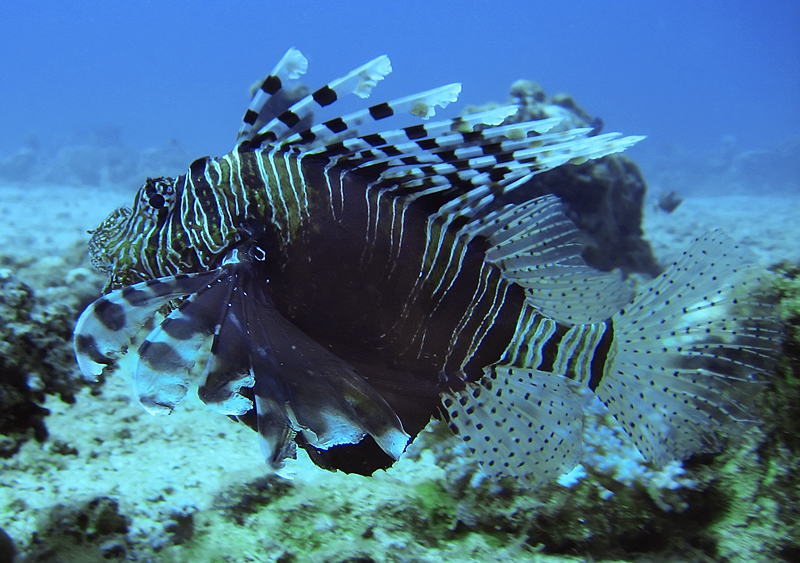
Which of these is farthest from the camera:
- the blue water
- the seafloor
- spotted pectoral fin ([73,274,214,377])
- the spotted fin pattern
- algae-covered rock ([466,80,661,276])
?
the blue water

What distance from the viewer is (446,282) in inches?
73.4

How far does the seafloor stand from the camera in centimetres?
164

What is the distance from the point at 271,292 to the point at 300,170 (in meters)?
0.51

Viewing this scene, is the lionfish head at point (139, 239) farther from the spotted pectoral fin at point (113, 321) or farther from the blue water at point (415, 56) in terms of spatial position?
the blue water at point (415, 56)

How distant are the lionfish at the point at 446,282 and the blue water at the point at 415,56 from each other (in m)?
51.5

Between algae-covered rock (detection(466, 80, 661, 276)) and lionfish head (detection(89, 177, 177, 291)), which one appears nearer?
lionfish head (detection(89, 177, 177, 291))

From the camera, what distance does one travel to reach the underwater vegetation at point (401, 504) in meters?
1.65

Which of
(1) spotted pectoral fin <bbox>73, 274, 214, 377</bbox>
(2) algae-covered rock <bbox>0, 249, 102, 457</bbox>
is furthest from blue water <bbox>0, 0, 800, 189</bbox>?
(1) spotted pectoral fin <bbox>73, 274, 214, 377</bbox>

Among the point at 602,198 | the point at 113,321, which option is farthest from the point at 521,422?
the point at 602,198

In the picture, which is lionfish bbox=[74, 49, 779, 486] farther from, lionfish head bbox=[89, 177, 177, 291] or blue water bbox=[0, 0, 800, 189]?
blue water bbox=[0, 0, 800, 189]

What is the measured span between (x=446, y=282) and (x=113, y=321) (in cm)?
121

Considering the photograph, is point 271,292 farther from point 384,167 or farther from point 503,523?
point 503,523

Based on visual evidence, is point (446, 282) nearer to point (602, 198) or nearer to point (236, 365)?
point (236, 365)

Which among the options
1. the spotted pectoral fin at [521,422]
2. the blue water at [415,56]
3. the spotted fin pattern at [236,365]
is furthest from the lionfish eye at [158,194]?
the blue water at [415,56]
